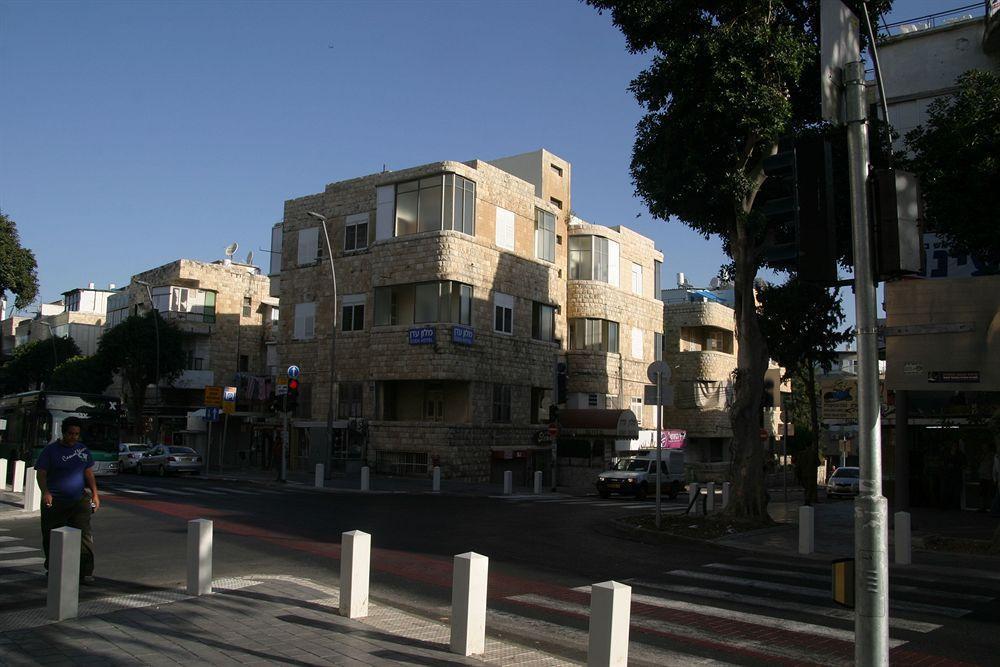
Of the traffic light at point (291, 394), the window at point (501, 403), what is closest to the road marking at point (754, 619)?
the traffic light at point (291, 394)

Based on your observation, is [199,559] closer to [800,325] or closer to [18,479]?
[18,479]

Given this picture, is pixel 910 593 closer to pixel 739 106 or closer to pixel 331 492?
pixel 739 106

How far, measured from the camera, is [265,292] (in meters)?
57.0

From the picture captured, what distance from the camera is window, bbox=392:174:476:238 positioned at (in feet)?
110

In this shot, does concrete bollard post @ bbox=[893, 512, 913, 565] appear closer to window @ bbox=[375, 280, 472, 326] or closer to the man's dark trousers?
→ the man's dark trousers

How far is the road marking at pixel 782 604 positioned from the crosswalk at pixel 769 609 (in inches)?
0.4

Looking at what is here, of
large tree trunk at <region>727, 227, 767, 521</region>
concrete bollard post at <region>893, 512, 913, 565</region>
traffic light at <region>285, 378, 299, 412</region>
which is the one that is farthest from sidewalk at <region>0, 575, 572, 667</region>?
traffic light at <region>285, 378, 299, 412</region>

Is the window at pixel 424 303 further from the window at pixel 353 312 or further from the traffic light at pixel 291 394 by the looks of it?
the traffic light at pixel 291 394

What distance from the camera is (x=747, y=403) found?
672 inches

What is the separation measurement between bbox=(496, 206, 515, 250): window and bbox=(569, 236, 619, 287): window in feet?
19.6

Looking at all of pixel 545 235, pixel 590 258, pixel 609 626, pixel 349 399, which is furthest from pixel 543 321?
pixel 609 626

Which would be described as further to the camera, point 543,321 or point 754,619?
point 543,321

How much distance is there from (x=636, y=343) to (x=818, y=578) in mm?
33129

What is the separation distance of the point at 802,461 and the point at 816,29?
11.3 metres
